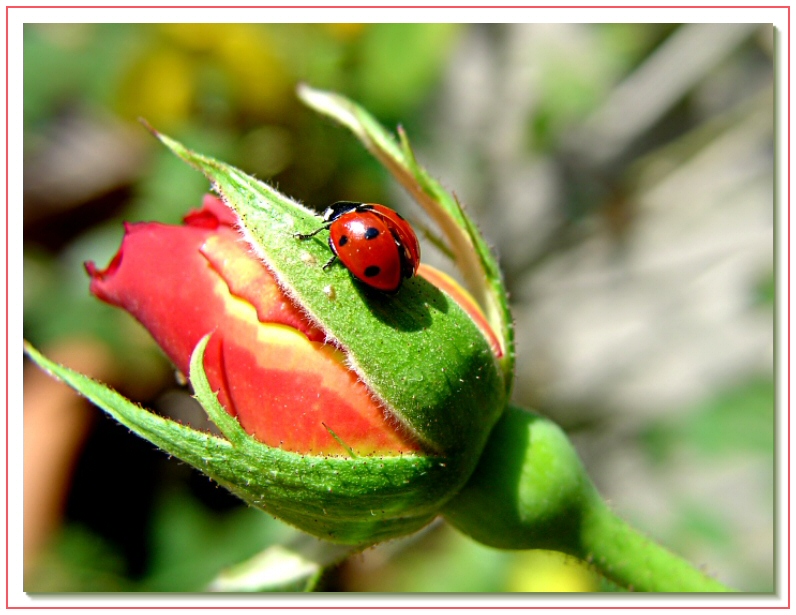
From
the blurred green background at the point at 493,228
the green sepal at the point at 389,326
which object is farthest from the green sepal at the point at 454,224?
the blurred green background at the point at 493,228

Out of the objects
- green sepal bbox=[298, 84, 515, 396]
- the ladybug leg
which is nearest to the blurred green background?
green sepal bbox=[298, 84, 515, 396]

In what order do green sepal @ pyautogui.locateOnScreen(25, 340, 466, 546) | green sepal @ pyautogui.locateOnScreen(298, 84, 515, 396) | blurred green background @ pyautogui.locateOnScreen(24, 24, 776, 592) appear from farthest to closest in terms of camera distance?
blurred green background @ pyautogui.locateOnScreen(24, 24, 776, 592)
green sepal @ pyautogui.locateOnScreen(298, 84, 515, 396)
green sepal @ pyautogui.locateOnScreen(25, 340, 466, 546)

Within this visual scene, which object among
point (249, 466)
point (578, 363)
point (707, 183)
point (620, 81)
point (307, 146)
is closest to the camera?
point (249, 466)

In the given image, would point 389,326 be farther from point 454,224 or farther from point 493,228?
point 493,228

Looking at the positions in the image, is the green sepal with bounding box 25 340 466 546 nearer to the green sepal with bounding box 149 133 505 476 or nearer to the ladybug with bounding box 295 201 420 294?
the green sepal with bounding box 149 133 505 476

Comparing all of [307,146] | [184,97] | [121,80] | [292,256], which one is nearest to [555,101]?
[307,146]

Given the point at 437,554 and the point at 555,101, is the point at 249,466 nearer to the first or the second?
the point at 437,554
